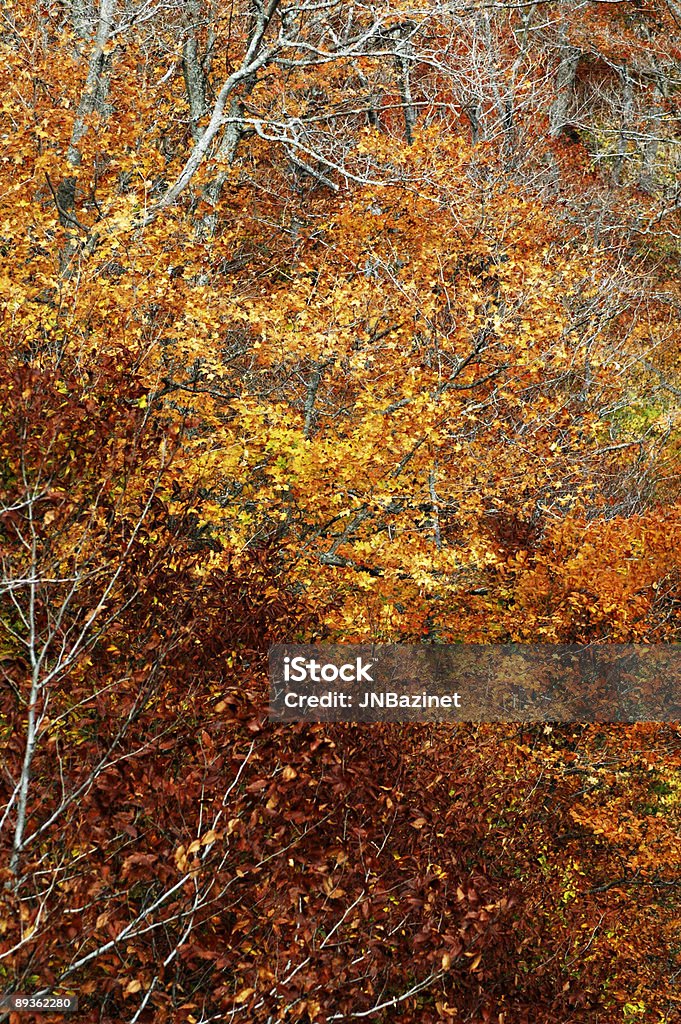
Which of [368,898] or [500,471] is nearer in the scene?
[368,898]

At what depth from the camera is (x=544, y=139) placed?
1256 inches

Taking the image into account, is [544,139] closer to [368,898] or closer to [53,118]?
[53,118]

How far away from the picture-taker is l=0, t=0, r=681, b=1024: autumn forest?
8477mm

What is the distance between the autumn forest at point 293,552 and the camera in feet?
27.8

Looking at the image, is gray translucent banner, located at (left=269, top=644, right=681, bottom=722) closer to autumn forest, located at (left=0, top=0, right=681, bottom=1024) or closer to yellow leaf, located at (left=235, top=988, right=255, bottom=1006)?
autumn forest, located at (left=0, top=0, right=681, bottom=1024)

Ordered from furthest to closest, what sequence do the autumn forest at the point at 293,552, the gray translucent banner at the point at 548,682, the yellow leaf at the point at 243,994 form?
the gray translucent banner at the point at 548,682, the autumn forest at the point at 293,552, the yellow leaf at the point at 243,994

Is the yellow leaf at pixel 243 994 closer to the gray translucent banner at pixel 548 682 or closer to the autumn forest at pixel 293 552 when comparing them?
the autumn forest at pixel 293 552

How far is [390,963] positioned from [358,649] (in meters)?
4.67

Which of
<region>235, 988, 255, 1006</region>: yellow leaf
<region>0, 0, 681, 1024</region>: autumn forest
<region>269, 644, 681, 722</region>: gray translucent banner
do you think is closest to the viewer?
<region>235, 988, 255, 1006</region>: yellow leaf

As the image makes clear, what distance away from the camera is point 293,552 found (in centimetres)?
1448

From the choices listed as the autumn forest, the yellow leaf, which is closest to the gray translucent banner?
the autumn forest

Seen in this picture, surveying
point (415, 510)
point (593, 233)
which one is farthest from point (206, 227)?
point (593, 233)

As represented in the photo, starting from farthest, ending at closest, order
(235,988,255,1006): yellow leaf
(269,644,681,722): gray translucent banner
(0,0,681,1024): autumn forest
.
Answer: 1. (269,644,681,722): gray translucent banner
2. (0,0,681,1024): autumn forest
3. (235,988,255,1006): yellow leaf

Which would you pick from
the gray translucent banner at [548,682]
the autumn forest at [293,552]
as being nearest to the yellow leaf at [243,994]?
the autumn forest at [293,552]
